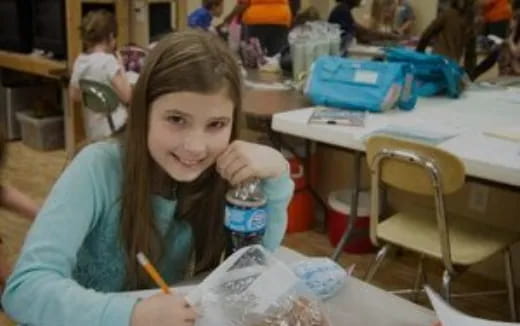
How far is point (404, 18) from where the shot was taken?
3166mm

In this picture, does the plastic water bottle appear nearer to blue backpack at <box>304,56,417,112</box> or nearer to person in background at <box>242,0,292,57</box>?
blue backpack at <box>304,56,417,112</box>

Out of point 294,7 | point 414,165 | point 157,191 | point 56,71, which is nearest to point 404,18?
point 294,7

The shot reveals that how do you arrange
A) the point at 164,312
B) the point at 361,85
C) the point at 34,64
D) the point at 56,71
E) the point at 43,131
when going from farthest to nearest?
the point at 43,131 < the point at 34,64 < the point at 56,71 < the point at 361,85 < the point at 164,312

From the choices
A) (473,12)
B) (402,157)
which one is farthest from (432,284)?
(473,12)

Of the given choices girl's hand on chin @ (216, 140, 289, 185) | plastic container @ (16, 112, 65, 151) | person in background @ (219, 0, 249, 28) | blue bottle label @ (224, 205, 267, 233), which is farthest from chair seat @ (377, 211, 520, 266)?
plastic container @ (16, 112, 65, 151)

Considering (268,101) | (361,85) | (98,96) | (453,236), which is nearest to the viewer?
(453,236)

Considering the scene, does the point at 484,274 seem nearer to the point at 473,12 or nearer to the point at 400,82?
the point at 400,82

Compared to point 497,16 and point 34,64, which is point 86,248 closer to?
point 497,16

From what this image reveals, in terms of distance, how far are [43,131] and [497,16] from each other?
2.96m

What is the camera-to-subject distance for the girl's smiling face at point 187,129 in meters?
0.97

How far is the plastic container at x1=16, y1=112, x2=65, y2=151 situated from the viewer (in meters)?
4.25

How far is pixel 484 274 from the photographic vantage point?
104 inches

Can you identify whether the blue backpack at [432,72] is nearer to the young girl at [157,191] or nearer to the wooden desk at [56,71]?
the young girl at [157,191]

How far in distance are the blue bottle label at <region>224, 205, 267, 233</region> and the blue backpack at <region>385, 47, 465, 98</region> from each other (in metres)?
1.81
